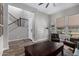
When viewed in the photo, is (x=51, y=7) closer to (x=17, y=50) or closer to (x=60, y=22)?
(x=60, y=22)

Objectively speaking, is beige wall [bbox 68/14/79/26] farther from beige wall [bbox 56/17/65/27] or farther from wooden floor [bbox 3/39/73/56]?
wooden floor [bbox 3/39/73/56]

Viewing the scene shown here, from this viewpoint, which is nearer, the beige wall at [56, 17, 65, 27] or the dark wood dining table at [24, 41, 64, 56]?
the dark wood dining table at [24, 41, 64, 56]

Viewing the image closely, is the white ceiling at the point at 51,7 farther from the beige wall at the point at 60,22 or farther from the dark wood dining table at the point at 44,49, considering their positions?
the dark wood dining table at the point at 44,49

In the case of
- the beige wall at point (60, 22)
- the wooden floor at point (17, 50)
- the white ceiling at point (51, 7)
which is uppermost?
the white ceiling at point (51, 7)

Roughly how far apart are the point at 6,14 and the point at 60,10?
1020 mm

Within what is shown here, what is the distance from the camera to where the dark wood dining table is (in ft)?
5.37

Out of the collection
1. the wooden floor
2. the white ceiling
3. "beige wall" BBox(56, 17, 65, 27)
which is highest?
the white ceiling

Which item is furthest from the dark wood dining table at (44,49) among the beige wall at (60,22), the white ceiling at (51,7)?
the white ceiling at (51,7)

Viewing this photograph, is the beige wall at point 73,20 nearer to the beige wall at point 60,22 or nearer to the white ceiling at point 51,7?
the beige wall at point 60,22

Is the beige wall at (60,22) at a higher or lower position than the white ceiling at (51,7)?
lower

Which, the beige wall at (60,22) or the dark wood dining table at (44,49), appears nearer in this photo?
the dark wood dining table at (44,49)

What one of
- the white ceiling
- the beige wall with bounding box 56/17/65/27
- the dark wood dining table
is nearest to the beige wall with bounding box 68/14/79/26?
the beige wall with bounding box 56/17/65/27

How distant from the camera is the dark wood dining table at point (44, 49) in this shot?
1637 mm

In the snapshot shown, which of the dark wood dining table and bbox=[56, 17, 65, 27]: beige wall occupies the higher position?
bbox=[56, 17, 65, 27]: beige wall
